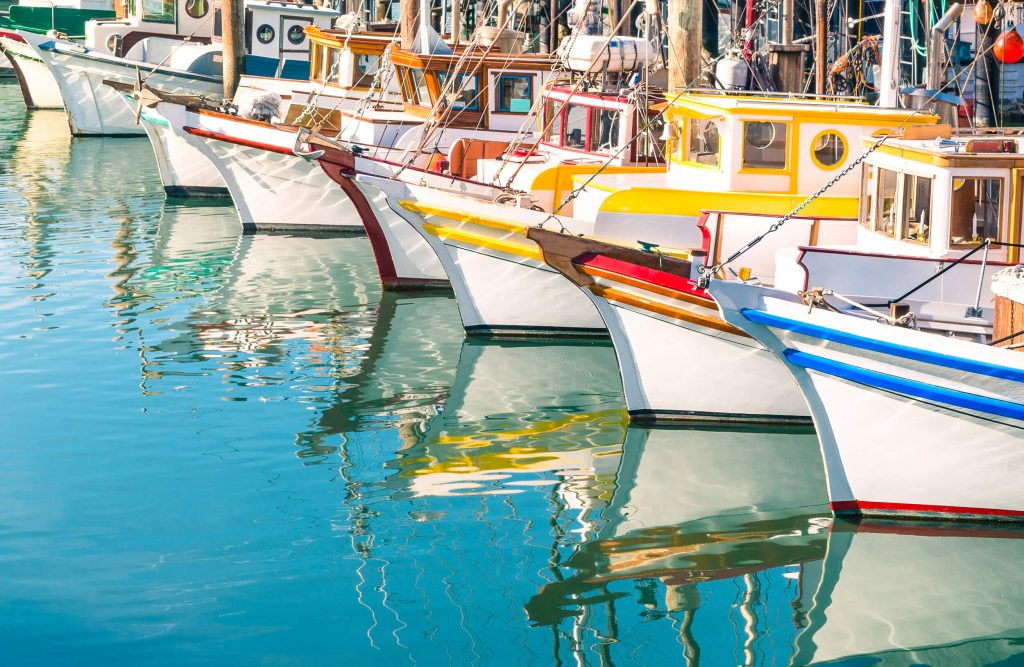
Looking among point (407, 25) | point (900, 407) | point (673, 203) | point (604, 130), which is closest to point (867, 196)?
point (673, 203)

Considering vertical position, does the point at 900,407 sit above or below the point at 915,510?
above

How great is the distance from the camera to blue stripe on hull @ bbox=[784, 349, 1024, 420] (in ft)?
29.2

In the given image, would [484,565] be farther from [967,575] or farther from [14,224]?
[14,224]

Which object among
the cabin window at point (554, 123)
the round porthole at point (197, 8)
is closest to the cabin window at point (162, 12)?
the round porthole at point (197, 8)

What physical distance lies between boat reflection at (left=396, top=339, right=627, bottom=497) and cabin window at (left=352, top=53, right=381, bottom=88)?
12.0 metres

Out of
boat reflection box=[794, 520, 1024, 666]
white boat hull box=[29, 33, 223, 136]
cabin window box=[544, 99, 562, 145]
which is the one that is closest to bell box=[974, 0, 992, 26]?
cabin window box=[544, 99, 562, 145]

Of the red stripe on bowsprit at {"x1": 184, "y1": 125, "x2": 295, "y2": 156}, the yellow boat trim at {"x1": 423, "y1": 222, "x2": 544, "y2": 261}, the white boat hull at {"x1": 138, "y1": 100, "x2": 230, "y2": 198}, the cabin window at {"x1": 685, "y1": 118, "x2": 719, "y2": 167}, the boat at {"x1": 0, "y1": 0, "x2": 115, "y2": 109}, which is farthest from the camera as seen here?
the boat at {"x1": 0, "y1": 0, "x2": 115, "y2": 109}

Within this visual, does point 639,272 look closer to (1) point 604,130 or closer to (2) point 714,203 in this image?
(2) point 714,203

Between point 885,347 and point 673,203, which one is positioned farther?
point 673,203

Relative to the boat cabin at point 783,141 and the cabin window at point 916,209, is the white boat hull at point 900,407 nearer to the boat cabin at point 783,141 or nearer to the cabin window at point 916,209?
the cabin window at point 916,209

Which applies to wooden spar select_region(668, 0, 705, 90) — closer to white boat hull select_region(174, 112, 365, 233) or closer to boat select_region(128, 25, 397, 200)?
boat select_region(128, 25, 397, 200)

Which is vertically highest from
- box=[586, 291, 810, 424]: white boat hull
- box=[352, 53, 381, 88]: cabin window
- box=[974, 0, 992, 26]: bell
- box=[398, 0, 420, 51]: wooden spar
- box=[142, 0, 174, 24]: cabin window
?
box=[142, 0, 174, 24]: cabin window

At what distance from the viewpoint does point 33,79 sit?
4009cm

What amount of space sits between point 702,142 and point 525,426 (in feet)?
15.1
